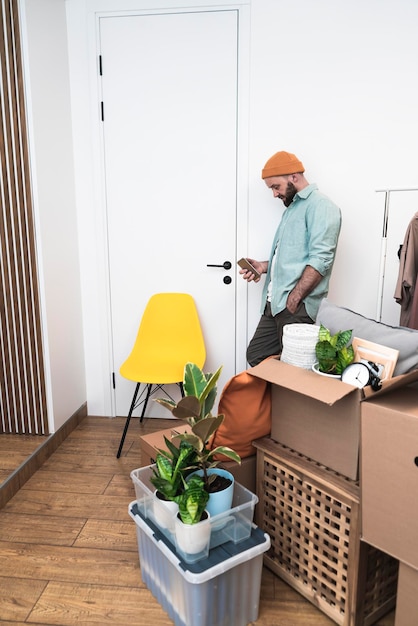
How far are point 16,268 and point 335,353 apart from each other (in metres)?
1.83

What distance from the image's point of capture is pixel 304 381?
152 centimetres

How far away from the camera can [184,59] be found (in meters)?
2.86

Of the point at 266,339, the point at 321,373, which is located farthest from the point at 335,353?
the point at 266,339

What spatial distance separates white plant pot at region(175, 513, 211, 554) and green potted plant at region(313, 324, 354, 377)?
602mm

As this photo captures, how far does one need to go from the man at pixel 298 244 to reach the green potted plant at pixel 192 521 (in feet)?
4.31

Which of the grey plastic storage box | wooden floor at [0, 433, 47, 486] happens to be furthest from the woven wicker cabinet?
wooden floor at [0, 433, 47, 486]

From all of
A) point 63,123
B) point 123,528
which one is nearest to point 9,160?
point 63,123

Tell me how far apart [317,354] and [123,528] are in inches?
47.5

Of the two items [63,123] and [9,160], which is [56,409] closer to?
[9,160]

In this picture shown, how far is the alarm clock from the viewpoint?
1.43 meters

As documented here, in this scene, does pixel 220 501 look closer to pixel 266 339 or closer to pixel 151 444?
pixel 151 444

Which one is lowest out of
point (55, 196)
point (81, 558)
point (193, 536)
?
point (81, 558)

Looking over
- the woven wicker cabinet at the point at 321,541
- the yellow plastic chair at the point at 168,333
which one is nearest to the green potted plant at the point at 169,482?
the woven wicker cabinet at the point at 321,541

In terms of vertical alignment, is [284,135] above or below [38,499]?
above
